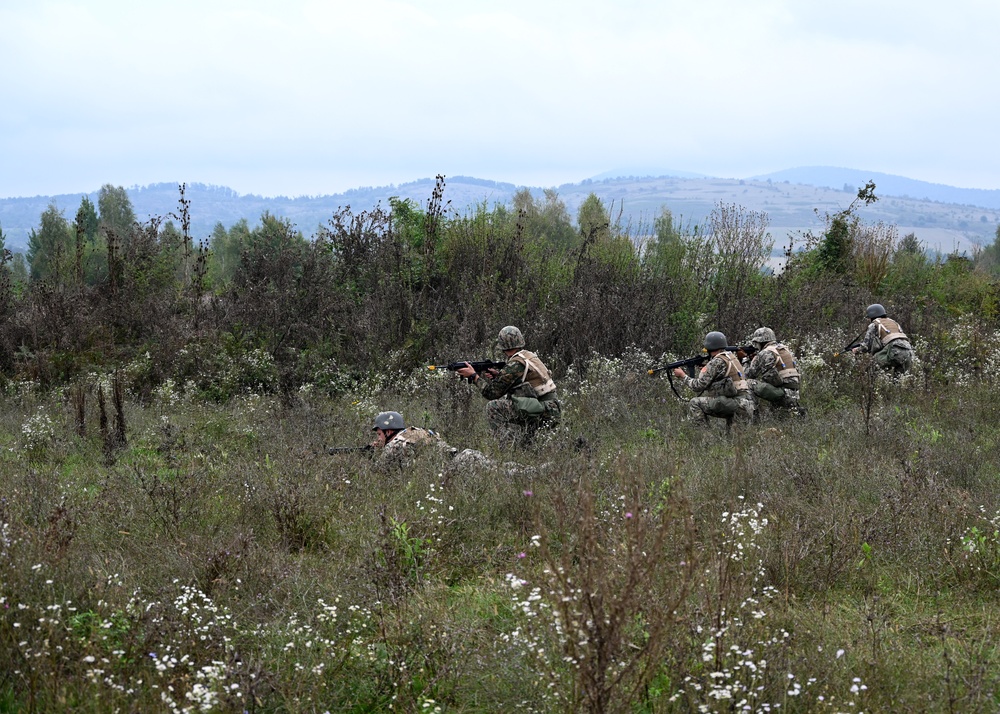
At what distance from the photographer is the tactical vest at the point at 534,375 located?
8625mm

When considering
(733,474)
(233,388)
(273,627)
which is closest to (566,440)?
(733,474)

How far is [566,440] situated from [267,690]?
4613 millimetres

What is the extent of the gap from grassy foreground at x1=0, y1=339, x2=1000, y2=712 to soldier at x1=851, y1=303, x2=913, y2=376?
3314 millimetres

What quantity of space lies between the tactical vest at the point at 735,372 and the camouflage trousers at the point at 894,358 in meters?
3.05

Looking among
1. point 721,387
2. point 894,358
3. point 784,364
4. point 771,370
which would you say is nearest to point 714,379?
point 721,387

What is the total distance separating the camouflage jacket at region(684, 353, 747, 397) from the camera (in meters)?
9.21

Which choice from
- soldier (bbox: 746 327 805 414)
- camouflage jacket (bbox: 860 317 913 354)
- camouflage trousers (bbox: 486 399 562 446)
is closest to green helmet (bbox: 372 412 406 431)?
camouflage trousers (bbox: 486 399 562 446)

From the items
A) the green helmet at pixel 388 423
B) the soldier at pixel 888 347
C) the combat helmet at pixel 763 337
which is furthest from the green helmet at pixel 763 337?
the green helmet at pixel 388 423

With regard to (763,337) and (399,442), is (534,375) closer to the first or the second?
(399,442)

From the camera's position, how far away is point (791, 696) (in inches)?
138

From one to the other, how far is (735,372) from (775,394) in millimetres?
938

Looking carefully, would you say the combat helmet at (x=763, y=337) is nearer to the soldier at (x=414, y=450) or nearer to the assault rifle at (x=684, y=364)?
the assault rifle at (x=684, y=364)

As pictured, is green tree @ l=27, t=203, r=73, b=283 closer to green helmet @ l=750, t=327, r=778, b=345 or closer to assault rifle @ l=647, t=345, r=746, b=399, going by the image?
assault rifle @ l=647, t=345, r=746, b=399

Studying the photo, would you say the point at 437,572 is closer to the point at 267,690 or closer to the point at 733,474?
the point at 267,690
